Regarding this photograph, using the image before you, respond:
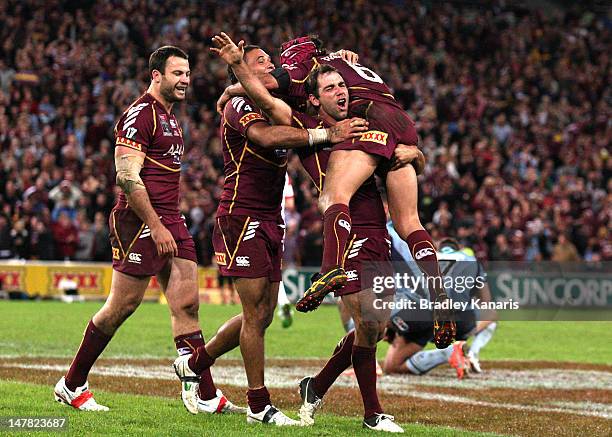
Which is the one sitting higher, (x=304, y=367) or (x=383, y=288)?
(x=383, y=288)

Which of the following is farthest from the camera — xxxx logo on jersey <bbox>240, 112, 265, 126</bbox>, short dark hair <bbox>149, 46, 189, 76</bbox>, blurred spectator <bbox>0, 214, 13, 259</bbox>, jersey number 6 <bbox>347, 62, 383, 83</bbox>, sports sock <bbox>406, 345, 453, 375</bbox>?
blurred spectator <bbox>0, 214, 13, 259</bbox>

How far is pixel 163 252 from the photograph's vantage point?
845 cm

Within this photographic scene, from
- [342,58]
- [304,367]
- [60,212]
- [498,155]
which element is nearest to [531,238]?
[498,155]

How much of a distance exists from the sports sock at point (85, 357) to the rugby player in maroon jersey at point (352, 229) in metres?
1.62

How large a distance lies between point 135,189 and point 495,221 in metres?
18.7

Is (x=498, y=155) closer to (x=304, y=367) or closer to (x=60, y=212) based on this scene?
(x=60, y=212)

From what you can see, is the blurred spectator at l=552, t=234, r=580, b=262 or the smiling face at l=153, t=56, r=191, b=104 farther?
the blurred spectator at l=552, t=234, r=580, b=262

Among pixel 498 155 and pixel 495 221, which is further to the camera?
pixel 498 155

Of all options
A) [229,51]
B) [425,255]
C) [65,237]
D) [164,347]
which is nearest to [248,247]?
[425,255]

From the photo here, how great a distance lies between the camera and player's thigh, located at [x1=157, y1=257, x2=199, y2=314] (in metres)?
8.91

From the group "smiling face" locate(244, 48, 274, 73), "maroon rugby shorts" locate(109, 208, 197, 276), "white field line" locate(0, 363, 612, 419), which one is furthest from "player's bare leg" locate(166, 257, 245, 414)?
"white field line" locate(0, 363, 612, 419)

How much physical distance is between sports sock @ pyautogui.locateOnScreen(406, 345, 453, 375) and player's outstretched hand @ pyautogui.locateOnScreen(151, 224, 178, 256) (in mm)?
5058

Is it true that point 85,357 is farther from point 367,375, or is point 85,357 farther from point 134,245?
point 367,375

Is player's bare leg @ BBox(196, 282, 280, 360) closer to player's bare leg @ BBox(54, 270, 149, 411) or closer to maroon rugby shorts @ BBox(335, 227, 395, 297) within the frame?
player's bare leg @ BBox(54, 270, 149, 411)
